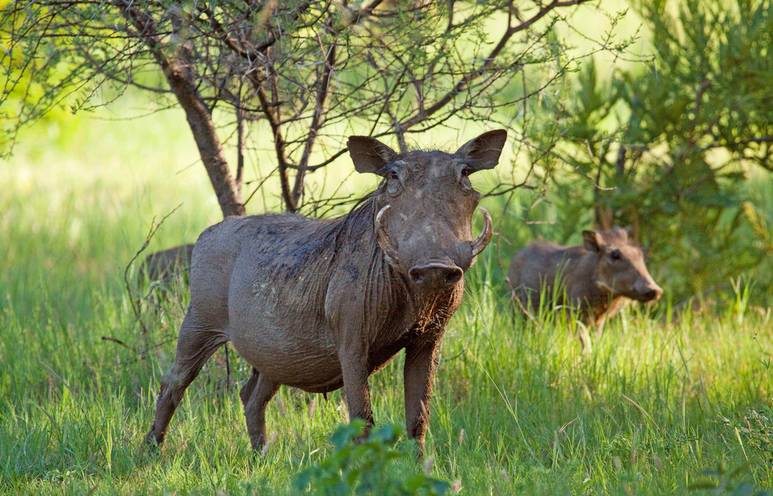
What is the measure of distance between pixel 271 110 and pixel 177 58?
0.58 metres

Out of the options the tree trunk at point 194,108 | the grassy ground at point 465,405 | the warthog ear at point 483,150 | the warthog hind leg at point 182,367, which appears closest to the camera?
the warthog ear at point 483,150

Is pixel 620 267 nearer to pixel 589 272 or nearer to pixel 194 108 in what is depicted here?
→ pixel 589 272

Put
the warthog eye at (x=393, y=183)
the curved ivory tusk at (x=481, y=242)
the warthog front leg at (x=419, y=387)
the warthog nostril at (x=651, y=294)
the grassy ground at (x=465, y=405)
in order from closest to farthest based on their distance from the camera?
the curved ivory tusk at (x=481, y=242) < the warthog eye at (x=393, y=183) < the grassy ground at (x=465, y=405) < the warthog front leg at (x=419, y=387) < the warthog nostril at (x=651, y=294)

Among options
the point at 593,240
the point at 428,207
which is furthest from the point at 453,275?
the point at 593,240

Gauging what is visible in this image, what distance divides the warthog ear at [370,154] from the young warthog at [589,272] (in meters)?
3.78

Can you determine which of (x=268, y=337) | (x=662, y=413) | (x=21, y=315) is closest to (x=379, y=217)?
(x=268, y=337)

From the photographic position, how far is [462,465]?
Result: 509cm

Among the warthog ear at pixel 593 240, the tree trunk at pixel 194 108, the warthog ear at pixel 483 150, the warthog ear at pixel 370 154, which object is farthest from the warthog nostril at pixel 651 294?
the warthog ear at pixel 370 154

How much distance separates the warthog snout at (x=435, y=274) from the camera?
4297 millimetres

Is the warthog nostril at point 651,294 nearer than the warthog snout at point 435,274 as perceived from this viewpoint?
No

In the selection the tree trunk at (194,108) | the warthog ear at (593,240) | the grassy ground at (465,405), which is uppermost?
the tree trunk at (194,108)

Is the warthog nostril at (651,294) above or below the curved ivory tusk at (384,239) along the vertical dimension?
below

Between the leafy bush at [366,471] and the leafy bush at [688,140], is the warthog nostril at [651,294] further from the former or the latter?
the leafy bush at [366,471]

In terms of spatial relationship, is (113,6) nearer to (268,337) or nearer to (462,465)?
(268,337)
